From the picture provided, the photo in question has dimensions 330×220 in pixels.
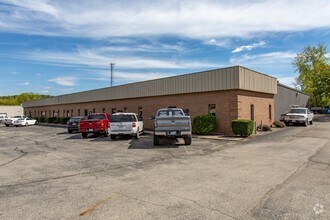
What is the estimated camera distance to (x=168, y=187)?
678 centimetres

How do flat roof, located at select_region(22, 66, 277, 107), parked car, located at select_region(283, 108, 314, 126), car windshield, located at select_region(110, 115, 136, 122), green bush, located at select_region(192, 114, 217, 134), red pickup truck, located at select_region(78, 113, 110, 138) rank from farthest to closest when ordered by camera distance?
parked car, located at select_region(283, 108, 314, 126) → red pickup truck, located at select_region(78, 113, 110, 138) → green bush, located at select_region(192, 114, 217, 134) → flat roof, located at select_region(22, 66, 277, 107) → car windshield, located at select_region(110, 115, 136, 122)

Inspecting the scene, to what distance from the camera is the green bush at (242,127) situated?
18.1 metres

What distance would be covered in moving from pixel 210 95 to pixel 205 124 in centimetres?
256

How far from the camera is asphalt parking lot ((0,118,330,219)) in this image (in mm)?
5137

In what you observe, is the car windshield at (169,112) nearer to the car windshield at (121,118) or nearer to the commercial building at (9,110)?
the car windshield at (121,118)

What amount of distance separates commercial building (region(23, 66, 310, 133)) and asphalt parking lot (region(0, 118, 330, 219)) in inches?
363

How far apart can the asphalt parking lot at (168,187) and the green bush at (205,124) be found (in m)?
8.89

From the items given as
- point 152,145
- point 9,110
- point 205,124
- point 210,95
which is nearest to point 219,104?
point 210,95

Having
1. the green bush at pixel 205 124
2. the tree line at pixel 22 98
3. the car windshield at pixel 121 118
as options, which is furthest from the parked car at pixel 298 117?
the tree line at pixel 22 98

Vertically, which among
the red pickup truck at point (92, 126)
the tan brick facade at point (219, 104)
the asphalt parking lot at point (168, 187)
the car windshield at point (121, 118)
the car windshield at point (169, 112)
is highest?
the tan brick facade at point (219, 104)

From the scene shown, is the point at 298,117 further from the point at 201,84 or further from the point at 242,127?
the point at 242,127

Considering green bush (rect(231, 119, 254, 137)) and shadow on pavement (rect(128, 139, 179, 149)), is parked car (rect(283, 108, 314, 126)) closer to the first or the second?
green bush (rect(231, 119, 254, 137))

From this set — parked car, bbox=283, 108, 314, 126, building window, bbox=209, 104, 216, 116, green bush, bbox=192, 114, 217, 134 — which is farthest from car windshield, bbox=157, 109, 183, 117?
parked car, bbox=283, 108, 314, 126

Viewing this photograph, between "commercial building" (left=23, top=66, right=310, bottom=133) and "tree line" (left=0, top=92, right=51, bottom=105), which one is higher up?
"tree line" (left=0, top=92, right=51, bottom=105)
